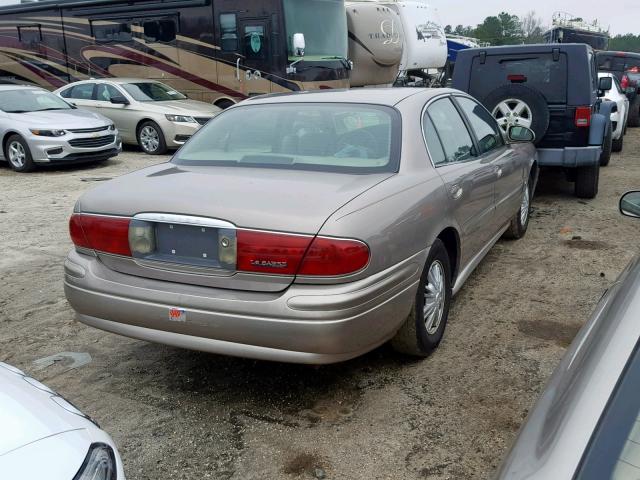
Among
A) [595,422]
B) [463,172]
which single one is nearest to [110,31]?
[463,172]

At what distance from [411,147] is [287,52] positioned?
365 inches

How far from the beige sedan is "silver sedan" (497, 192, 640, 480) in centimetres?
1160

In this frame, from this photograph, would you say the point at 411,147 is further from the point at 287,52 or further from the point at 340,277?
the point at 287,52

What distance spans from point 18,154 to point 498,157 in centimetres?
878

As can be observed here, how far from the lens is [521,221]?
6.21 meters

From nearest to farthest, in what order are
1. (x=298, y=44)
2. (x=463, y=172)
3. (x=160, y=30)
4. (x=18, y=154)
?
(x=463, y=172) < (x=18, y=154) < (x=298, y=44) < (x=160, y=30)

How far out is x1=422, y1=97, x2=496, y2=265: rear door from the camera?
383 cm

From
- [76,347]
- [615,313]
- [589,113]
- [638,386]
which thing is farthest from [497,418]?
[589,113]

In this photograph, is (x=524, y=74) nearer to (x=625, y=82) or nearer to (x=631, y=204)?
(x=631, y=204)

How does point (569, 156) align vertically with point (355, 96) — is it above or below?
below

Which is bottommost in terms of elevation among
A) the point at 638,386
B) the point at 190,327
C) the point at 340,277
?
the point at 190,327

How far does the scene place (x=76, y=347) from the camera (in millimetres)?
3910

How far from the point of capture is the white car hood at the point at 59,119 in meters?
10.6

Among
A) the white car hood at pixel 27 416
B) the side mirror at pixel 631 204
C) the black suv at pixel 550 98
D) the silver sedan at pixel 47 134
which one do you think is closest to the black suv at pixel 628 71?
the black suv at pixel 550 98
